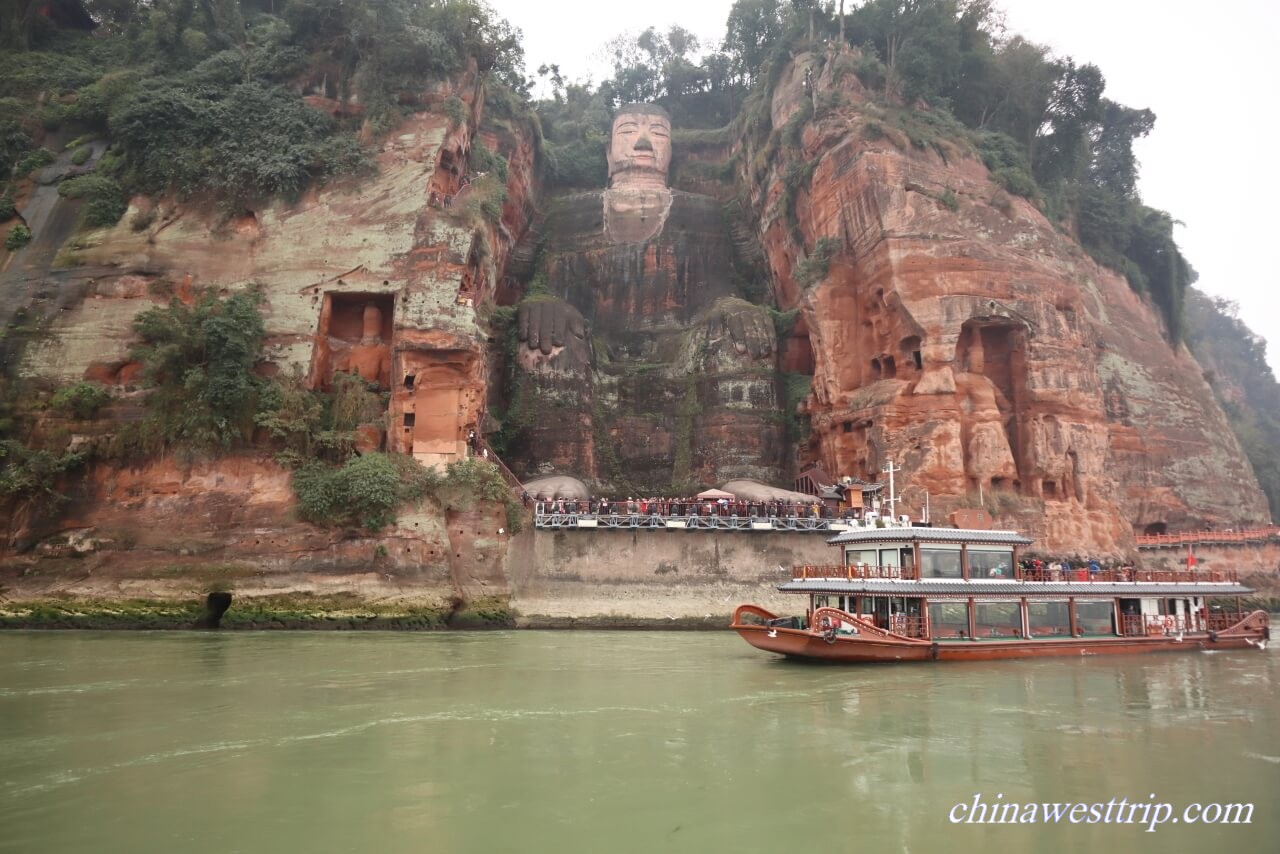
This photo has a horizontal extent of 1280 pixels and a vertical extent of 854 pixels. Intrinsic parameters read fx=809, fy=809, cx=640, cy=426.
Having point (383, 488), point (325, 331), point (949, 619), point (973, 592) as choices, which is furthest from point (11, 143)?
point (973, 592)

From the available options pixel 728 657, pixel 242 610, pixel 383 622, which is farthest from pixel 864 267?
pixel 242 610

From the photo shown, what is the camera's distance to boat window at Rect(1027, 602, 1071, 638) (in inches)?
765

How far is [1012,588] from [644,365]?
2290 centimetres

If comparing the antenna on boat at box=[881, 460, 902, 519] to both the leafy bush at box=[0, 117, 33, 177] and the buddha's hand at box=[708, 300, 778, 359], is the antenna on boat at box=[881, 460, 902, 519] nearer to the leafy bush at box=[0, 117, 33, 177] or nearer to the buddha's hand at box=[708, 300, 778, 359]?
the buddha's hand at box=[708, 300, 778, 359]

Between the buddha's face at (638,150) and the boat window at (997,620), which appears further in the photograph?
the buddha's face at (638,150)

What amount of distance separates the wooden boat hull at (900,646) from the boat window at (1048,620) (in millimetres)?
288

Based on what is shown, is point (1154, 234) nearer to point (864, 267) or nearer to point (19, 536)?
point (864, 267)

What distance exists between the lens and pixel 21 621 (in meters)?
A: 22.6

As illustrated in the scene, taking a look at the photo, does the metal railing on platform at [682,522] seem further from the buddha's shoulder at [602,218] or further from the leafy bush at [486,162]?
the buddha's shoulder at [602,218]

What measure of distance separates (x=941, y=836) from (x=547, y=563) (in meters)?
20.4

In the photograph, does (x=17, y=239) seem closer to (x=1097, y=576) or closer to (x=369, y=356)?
(x=369, y=356)

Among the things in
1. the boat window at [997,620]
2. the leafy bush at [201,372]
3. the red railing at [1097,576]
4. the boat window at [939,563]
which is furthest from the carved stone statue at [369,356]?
the red railing at [1097,576]

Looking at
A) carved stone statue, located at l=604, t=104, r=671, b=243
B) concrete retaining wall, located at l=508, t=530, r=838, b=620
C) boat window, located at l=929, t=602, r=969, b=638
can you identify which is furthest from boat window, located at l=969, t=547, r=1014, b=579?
carved stone statue, located at l=604, t=104, r=671, b=243

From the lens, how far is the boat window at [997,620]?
61.5 feet
